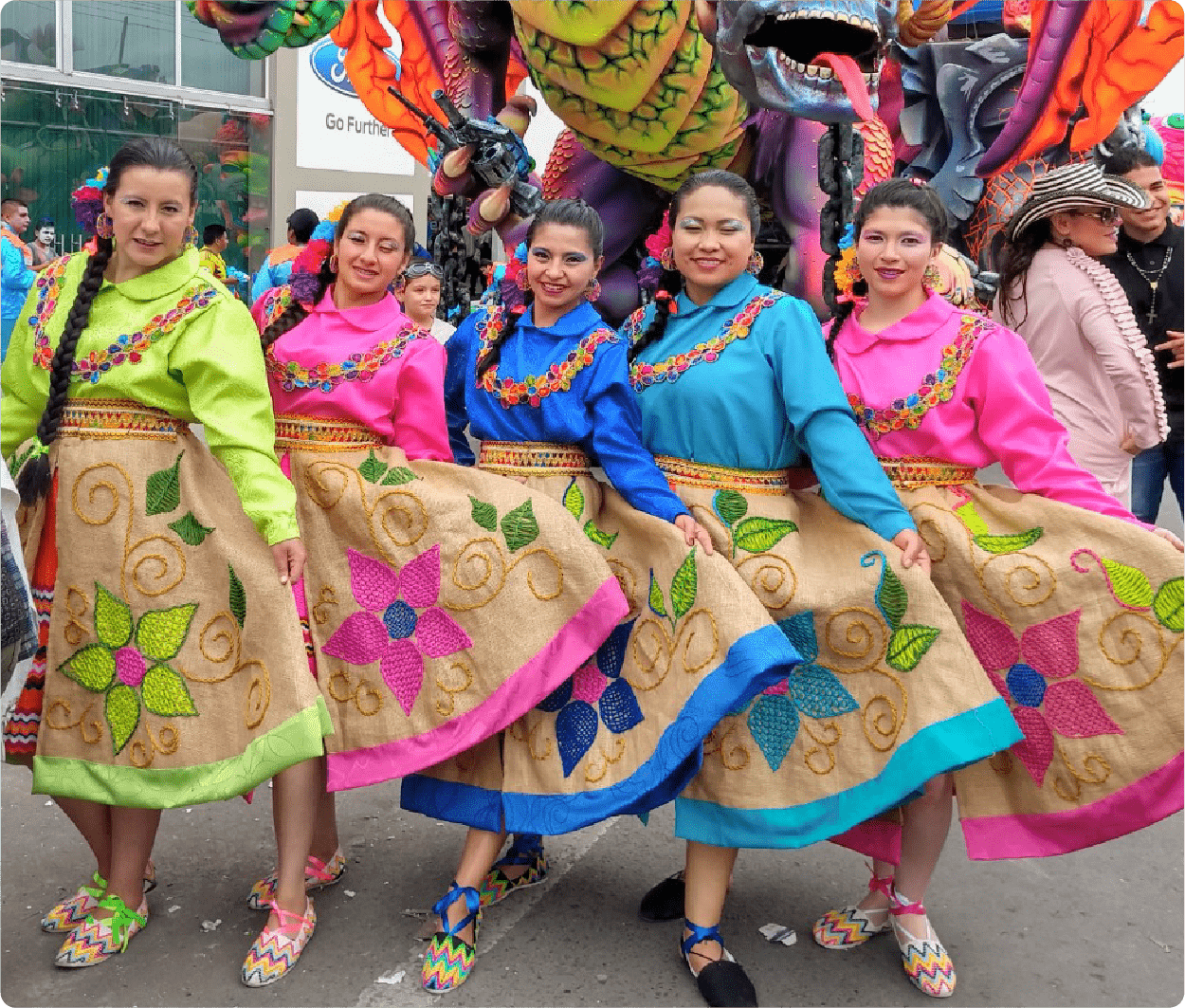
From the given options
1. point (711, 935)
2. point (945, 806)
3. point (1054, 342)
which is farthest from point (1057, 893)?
point (1054, 342)

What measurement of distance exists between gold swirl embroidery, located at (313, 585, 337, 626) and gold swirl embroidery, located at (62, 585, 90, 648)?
0.42 meters

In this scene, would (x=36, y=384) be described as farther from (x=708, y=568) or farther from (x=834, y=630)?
(x=834, y=630)

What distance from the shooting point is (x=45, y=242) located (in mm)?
9391

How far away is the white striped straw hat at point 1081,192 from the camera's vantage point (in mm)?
3426

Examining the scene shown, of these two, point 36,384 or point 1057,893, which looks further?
point 1057,893

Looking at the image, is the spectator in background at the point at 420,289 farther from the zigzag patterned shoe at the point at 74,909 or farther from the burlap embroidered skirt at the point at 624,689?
the zigzag patterned shoe at the point at 74,909

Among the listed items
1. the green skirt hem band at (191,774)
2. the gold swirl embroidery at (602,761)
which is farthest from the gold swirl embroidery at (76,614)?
the gold swirl embroidery at (602,761)

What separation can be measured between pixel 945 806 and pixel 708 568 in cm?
70

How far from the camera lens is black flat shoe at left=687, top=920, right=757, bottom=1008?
230 centimetres

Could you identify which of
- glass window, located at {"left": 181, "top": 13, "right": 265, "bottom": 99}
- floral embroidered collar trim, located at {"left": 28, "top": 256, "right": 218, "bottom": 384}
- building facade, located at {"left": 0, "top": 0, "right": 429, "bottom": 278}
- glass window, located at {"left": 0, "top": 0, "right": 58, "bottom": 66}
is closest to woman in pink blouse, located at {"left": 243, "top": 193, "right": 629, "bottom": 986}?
floral embroidered collar trim, located at {"left": 28, "top": 256, "right": 218, "bottom": 384}

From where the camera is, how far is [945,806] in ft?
8.03

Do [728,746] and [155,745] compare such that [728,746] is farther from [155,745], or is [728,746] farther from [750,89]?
[750,89]

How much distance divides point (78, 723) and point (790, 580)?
138 cm

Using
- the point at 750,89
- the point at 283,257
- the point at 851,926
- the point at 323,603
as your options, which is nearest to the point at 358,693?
the point at 323,603
